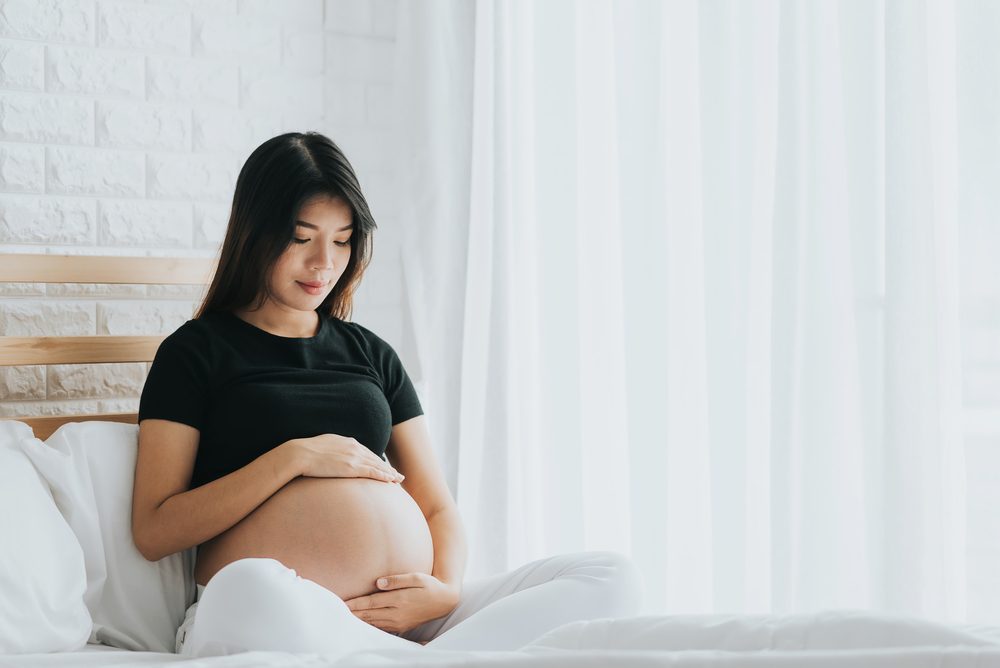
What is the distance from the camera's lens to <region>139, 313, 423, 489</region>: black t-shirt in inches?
61.2

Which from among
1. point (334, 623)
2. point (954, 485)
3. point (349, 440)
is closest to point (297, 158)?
point (349, 440)

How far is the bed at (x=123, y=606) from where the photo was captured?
2.62 feet

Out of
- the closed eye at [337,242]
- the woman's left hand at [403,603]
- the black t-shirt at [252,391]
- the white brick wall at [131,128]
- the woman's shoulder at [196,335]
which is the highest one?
the white brick wall at [131,128]

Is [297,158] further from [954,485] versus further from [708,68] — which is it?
[954,485]

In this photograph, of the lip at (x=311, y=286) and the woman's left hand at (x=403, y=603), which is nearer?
the woman's left hand at (x=403, y=603)

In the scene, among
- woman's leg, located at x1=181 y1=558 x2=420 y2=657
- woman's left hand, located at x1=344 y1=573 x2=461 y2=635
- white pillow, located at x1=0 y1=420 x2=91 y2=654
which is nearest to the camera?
woman's leg, located at x1=181 y1=558 x2=420 y2=657

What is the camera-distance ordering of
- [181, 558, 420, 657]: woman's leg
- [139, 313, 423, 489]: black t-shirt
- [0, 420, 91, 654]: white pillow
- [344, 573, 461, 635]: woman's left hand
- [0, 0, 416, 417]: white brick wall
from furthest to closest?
[0, 0, 416, 417]: white brick wall, [139, 313, 423, 489]: black t-shirt, [344, 573, 461, 635]: woman's left hand, [0, 420, 91, 654]: white pillow, [181, 558, 420, 657]: woman's leg

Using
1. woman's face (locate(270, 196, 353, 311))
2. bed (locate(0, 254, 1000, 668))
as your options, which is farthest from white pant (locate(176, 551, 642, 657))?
woman's face (locate(270, 196, 353, 311))

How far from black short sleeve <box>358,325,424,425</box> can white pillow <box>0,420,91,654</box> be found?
581 mm

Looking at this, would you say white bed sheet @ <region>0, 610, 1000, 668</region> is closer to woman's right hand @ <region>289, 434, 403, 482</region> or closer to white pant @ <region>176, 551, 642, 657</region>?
white pant @ <region>176, 551, 642, 657</region>

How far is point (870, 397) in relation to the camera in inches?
54.9

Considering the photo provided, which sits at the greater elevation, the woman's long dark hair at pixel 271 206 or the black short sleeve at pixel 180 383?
the woman's long dark hair at pixel 271 206

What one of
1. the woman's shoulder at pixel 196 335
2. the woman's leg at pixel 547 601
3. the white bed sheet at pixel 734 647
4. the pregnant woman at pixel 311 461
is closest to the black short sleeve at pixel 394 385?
the pregnant woman at pixel 311 461

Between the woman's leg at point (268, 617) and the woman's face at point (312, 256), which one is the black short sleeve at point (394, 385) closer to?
the woman's face at point (312, 256)
